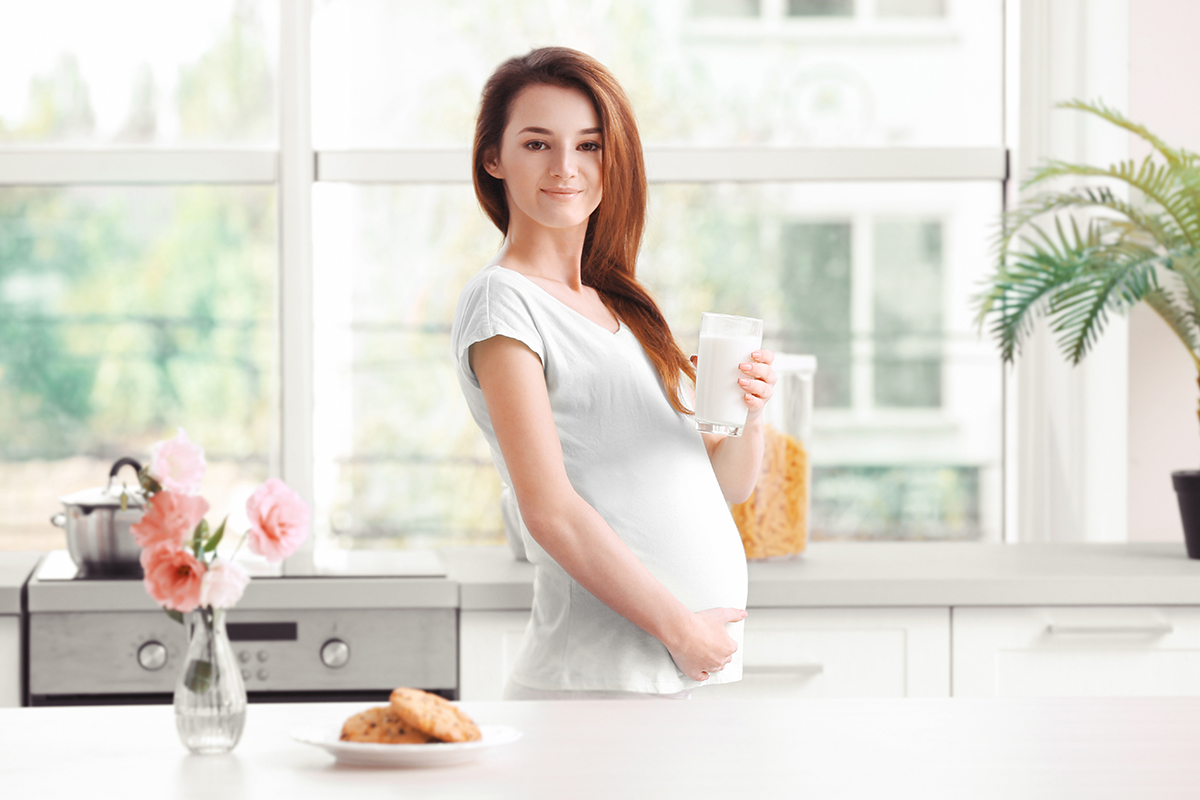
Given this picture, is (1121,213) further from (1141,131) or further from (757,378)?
(757,378)

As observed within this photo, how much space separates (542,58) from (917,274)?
166 cm

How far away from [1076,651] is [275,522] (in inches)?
54.9

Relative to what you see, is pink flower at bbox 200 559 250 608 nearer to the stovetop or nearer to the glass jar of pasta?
the stovetop

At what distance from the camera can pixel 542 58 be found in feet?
4.29

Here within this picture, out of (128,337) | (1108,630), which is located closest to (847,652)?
(1108,630)

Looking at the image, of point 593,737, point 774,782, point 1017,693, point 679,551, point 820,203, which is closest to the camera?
point 774,782

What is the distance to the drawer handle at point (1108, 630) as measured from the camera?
1.84m

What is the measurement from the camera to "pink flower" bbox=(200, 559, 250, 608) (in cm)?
89

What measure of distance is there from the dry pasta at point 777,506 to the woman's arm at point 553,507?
2.68 ft

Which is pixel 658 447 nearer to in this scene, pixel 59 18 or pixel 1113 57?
pixel 1113 57

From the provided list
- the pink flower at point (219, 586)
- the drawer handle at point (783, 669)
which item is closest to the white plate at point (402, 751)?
the pink flower at point (219, 586)

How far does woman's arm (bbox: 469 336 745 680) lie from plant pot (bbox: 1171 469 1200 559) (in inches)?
50.4

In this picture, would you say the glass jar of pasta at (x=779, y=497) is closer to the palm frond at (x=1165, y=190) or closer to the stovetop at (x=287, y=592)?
the stovetop at (x=287, y=592)

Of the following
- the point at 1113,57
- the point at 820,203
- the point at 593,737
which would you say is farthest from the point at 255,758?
the point at 1113,57
